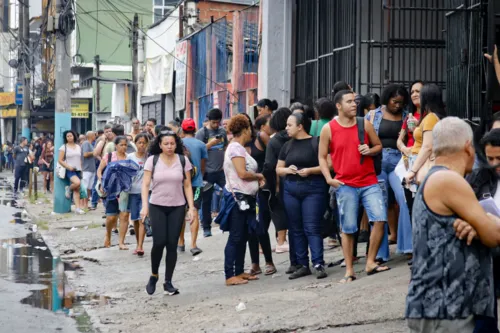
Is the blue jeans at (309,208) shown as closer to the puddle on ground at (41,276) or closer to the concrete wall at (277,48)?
the puddle on ground at (41,276)

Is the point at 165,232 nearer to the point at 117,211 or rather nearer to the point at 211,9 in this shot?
the point at 117,211

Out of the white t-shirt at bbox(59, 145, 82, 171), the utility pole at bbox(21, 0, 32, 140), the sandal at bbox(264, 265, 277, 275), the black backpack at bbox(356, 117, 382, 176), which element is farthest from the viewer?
the utility pole at bbox(21, 0, 32, 140)

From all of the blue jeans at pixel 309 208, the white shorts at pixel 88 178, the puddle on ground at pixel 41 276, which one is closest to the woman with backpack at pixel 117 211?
the puddle on ground at pixel 41 276

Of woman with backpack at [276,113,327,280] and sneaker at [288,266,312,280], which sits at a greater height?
woman with backpack at [276,113,327,280]

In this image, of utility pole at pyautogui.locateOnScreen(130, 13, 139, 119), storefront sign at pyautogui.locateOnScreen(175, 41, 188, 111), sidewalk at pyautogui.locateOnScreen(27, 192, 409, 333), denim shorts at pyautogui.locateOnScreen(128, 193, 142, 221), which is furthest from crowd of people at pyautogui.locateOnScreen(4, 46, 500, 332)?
utility pole at pyautogui.locateOnScreen(130, 13, 139, 119)

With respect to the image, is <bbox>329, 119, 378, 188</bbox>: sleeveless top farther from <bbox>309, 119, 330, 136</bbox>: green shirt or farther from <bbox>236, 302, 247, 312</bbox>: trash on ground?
<bbox>236, 302, 247, 312</bbox>: trash on ground

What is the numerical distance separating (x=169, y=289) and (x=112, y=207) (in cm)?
444

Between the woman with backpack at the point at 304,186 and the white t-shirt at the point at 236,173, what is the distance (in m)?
0.38

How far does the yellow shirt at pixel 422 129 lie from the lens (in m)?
9.05

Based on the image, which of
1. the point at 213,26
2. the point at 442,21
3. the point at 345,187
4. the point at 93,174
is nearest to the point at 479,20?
the point at 345,187

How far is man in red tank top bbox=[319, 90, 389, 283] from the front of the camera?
946 centimetres

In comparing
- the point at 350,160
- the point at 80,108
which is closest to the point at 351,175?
the point at 350,160

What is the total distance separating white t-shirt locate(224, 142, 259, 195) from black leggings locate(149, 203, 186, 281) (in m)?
0.67

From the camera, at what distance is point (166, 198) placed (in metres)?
10.1
